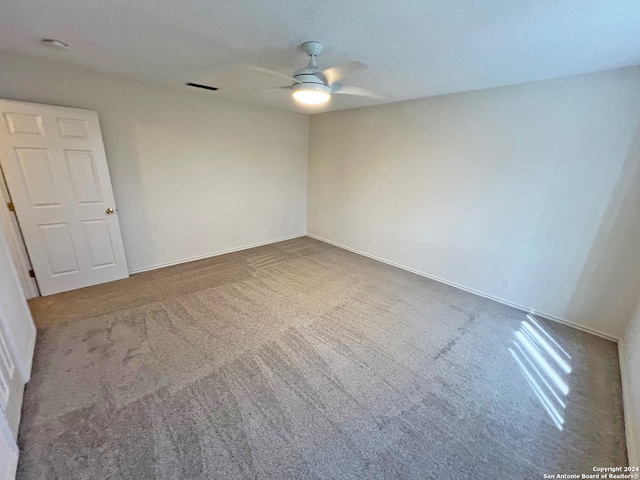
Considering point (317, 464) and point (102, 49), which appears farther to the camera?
point (102, 49)

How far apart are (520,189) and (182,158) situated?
431cm

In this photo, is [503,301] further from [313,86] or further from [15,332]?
[15,332]

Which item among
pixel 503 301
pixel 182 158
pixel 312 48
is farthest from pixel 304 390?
pixel 182 158

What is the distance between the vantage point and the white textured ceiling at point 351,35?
1.44 metres

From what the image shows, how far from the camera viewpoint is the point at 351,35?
1.74m

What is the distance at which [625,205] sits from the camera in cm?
233

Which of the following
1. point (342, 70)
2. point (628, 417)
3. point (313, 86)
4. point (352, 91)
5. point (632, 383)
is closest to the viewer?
point (628, 417)

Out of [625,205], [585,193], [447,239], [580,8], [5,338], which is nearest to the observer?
[580,8]

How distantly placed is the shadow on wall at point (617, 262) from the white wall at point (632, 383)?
18 centimetres

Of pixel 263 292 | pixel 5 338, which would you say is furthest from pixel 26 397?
pixel 263 292

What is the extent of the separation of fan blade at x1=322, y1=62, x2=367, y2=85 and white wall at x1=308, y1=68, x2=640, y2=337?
1.50m

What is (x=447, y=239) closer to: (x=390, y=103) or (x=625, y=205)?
(x=625, y=205)

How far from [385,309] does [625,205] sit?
2372mm

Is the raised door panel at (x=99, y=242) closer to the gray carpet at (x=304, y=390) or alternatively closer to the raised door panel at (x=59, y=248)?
the raised door panel at (x=59, y=248)
